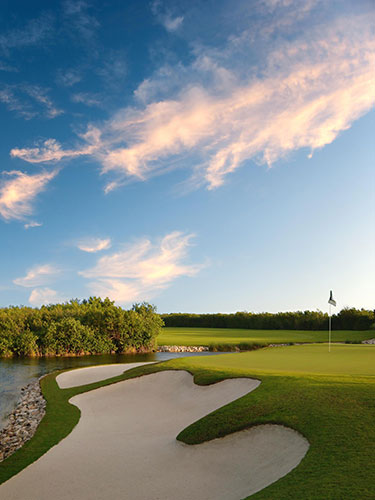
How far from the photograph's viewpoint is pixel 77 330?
3753 cm

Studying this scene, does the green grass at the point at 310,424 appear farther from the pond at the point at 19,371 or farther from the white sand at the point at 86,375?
the white sand at the point at 86,375

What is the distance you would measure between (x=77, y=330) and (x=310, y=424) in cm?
3232

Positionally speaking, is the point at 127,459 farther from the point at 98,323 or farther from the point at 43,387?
the point at 98,323

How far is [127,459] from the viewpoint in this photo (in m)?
8.95

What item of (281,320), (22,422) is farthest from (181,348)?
(281,320)

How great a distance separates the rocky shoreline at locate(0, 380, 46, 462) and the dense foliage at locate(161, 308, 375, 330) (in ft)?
205

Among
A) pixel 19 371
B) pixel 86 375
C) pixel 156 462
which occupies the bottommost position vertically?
pixel 19 371

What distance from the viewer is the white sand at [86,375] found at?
1945 centimetres

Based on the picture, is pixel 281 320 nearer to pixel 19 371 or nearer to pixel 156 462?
pixel 19 371

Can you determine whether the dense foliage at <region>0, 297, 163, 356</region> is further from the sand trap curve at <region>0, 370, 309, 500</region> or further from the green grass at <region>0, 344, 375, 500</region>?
the sand trap curve at <region>0, 370, 309, 500</region>

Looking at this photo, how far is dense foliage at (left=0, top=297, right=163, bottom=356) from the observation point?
3662cm

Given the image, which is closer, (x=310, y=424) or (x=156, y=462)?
(x=310, y=424)

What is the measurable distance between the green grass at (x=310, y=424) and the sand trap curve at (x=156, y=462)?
14.8 inches

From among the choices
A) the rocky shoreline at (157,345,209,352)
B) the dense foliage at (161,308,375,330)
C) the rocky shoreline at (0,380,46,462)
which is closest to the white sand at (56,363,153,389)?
the rocky shoreline at (0,380,46,462)
